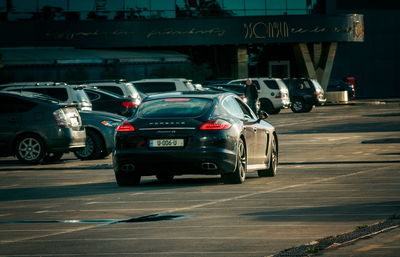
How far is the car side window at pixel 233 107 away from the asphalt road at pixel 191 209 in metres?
1.02

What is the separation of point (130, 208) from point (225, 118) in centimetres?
381

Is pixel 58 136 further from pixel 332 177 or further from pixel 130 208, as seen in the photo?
pixel 130 208

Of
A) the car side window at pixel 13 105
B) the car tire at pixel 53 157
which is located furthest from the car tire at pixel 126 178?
the car tire at pixel 53 157

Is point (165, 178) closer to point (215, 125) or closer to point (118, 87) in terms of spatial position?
point (215, 125)

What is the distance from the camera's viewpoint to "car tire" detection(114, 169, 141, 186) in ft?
55.2

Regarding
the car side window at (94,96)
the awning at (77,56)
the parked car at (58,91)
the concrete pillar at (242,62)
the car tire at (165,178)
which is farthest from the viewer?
the concrete pillar at (242,62)

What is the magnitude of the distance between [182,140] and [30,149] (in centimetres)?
777

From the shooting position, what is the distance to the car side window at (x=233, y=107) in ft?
57.4

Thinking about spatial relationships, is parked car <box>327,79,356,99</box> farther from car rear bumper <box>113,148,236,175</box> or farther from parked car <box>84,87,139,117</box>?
car rear bumper <box>113,148,236,175</box>

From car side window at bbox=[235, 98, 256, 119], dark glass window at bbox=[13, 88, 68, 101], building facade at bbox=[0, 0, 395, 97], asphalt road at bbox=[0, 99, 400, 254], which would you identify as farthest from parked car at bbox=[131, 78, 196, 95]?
car side window at bbox=[235, 98, 256, 119]

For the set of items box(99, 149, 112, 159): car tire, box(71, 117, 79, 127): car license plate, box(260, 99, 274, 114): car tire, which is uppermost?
box(71, 117, 79, 127): car license plate

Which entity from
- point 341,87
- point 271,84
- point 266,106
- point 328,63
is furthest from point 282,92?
point 328,63

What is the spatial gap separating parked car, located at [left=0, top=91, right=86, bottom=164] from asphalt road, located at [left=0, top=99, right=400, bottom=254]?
611 mm

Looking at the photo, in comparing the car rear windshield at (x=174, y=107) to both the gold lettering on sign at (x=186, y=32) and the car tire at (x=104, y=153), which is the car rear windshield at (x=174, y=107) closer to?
the car tire at (x=104, y=153)
